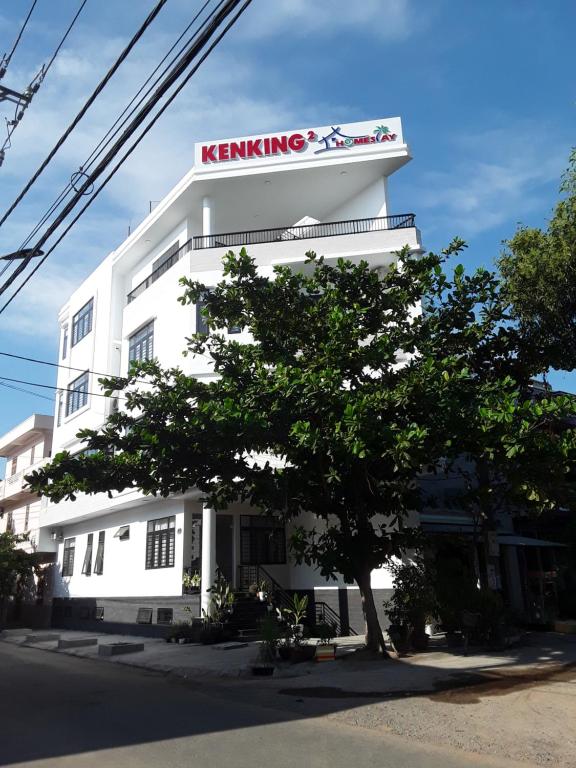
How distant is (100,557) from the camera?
27.9 m

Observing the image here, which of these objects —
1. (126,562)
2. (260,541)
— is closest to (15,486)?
(126,562)

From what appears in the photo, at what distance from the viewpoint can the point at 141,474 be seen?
43.2 feet

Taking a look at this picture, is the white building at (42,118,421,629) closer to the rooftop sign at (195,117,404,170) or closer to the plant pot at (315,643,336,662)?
the rooftop sign at (195,117,404,170)

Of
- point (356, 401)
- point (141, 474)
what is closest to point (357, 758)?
point (356, 401)

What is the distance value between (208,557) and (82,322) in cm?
1727

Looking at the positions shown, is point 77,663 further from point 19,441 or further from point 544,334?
point 19,441

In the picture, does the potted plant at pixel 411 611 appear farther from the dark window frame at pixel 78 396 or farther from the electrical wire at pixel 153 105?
the dark window frame at pixel 78 396

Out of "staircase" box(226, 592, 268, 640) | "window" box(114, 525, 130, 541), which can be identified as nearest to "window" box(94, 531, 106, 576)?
"window" box(114, 525, 130, 541)

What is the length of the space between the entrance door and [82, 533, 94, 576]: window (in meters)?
9.38

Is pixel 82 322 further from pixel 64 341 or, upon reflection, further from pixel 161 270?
pixel 161 270

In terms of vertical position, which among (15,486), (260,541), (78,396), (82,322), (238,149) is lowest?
(260,541)

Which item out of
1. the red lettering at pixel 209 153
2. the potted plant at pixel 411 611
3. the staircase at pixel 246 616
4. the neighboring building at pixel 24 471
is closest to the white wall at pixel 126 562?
the staircase at pixel 246 616

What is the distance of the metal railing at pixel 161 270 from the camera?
78.4 feet

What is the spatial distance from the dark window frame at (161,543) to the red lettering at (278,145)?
545 inches
